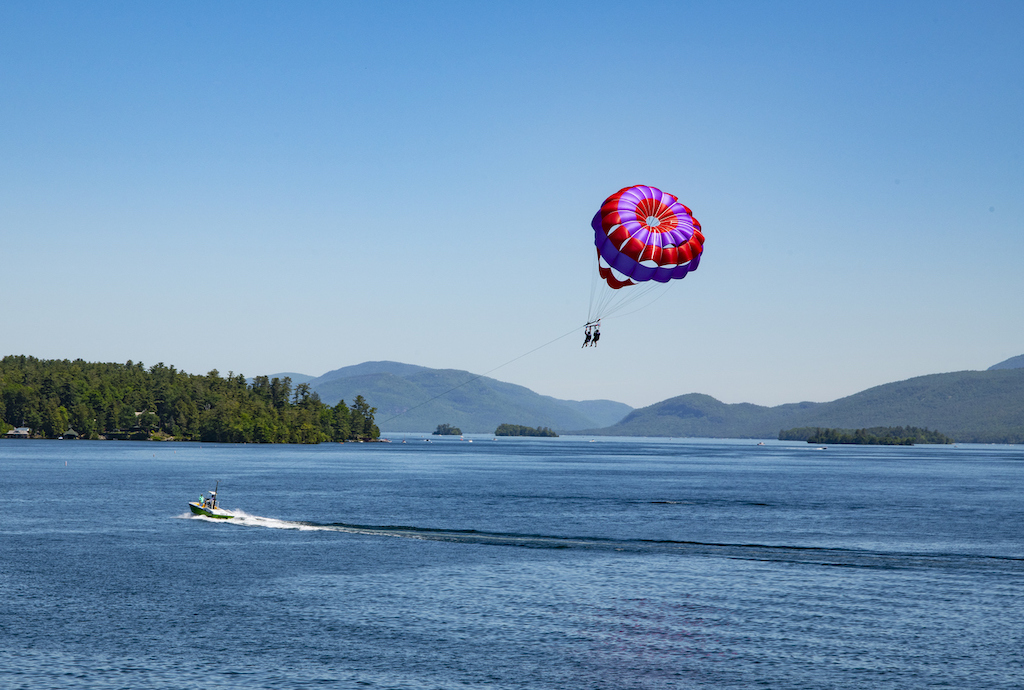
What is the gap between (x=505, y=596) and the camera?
5216 cm

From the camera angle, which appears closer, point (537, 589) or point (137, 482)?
point (537, 589)

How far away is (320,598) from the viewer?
50438mm

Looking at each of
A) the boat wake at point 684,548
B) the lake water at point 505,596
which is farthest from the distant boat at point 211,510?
the lake water at point 505,596

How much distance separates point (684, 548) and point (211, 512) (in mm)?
48180

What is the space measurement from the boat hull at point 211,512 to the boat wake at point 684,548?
601 mm

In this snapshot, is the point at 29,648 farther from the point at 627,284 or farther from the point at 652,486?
the point at 652,486

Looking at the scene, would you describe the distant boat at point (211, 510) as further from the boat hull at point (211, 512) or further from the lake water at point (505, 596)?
the lake water at point (505, 596)

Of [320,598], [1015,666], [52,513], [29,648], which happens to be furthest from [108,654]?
[52,513]

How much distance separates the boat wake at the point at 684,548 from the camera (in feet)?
212

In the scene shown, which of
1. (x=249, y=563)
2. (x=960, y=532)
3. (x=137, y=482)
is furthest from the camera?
(x=137, y=482)

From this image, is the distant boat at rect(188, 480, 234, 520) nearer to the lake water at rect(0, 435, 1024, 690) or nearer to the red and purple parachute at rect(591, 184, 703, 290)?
the lake water at rect(0, 435, 1024, 690)

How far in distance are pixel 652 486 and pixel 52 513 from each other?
3710 inches

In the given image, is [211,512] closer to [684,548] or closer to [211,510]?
[211,510]

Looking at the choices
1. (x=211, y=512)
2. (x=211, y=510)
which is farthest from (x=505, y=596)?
(x=211, y=510)
